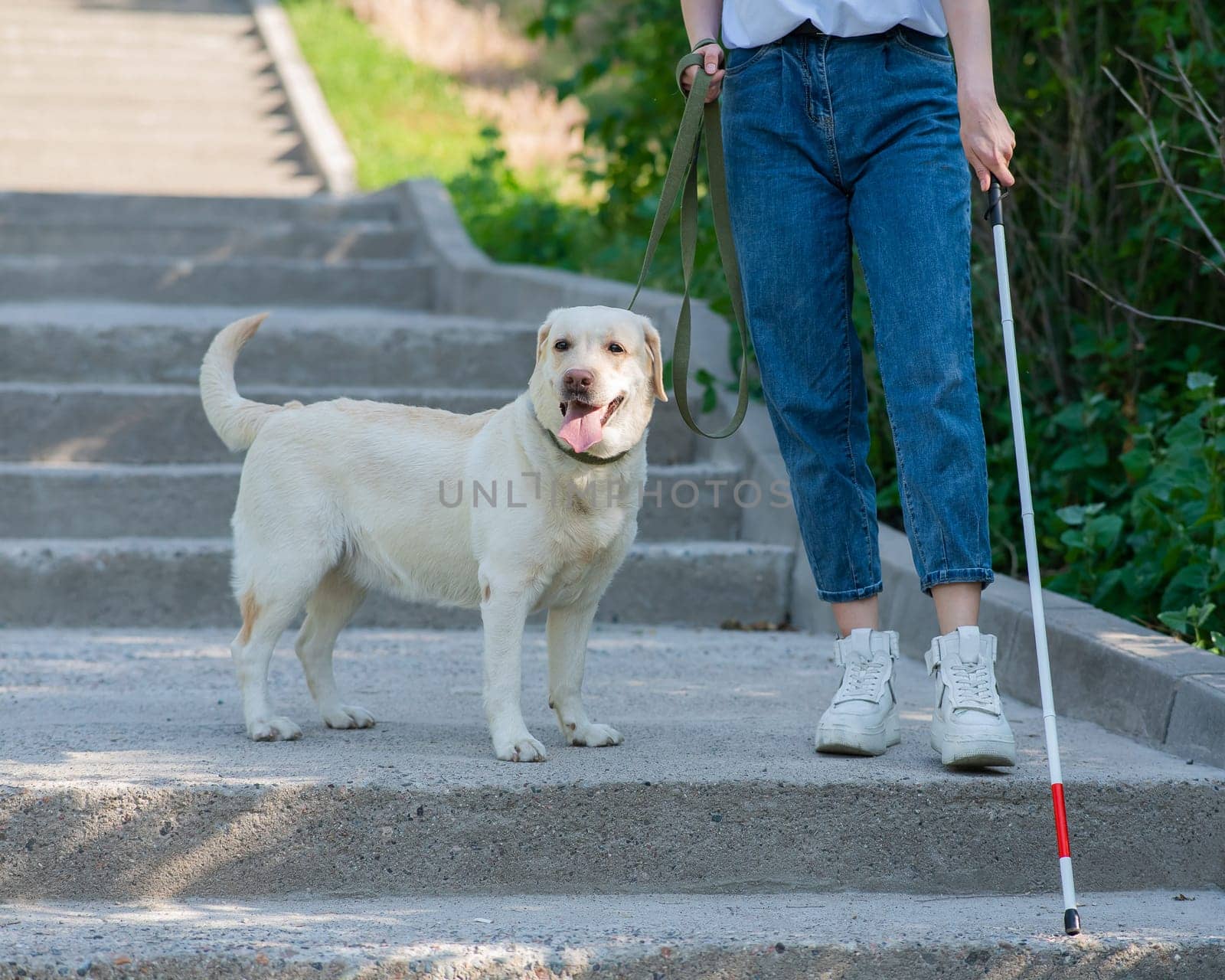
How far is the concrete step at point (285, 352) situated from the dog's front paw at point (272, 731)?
9.49 ft

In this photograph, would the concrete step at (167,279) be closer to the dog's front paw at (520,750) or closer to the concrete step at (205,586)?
the concrete step at (205,586)

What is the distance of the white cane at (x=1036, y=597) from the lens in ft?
7.95

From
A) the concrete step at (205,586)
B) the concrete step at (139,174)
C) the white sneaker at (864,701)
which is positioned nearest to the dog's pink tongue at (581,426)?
the white sneaker at (864,701)

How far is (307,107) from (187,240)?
4.38 metres

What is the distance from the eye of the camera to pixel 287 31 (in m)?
14.5

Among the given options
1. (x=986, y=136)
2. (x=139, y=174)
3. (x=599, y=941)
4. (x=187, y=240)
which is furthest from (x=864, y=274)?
(x=139, y=174)

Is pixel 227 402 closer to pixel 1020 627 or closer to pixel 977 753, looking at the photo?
pixel 977 753

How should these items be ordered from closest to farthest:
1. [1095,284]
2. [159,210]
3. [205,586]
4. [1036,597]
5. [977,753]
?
[1036,597]
[977,753]
[205,586]
[1095,284]
[159,210]

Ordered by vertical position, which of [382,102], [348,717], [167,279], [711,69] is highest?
[382,102]

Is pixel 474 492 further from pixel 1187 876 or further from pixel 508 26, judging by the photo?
pixel 508 26

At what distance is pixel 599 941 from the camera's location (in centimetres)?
Answer: 232

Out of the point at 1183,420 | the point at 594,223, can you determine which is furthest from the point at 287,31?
the point at 1183,420

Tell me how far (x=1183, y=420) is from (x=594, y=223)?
5.14 meters

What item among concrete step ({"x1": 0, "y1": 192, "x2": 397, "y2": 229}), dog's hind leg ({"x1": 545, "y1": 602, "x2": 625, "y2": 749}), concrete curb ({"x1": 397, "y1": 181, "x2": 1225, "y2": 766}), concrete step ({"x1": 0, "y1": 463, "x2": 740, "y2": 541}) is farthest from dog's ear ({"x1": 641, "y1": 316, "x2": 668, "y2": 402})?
concrete step ({"x1": 0, "y1": 192, "x2": 397, "y2": 229})
